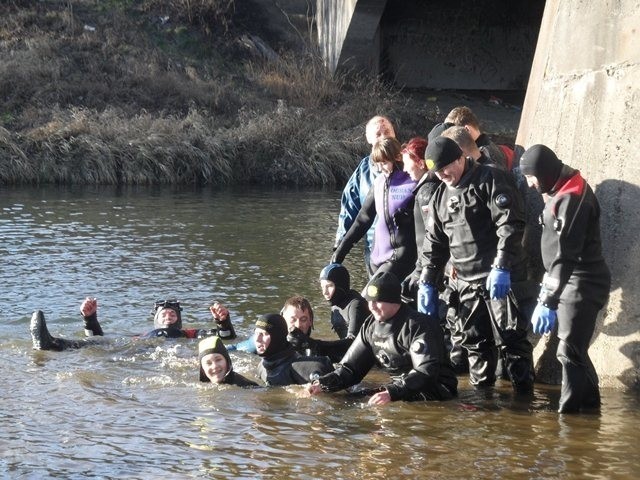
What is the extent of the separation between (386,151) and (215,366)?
2.31m

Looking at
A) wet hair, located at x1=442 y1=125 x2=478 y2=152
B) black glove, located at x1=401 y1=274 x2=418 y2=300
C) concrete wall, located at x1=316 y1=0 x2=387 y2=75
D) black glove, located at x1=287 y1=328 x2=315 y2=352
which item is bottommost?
black glove, located at x1=287 y1=328 x2=315 y2=352

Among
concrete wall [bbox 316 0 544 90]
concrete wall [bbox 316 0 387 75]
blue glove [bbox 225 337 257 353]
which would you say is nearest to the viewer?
blue glove [bbox 225 337 257 353]

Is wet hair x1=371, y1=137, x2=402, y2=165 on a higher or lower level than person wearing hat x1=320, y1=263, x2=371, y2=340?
higher

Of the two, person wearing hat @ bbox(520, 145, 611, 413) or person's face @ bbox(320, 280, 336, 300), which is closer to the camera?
person wearing hat @ bbox(520, 145, 611, 413)

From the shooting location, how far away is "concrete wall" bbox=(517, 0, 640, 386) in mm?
7809

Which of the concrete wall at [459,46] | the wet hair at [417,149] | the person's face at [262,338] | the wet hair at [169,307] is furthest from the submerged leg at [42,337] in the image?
the concrete wall at [459,46]

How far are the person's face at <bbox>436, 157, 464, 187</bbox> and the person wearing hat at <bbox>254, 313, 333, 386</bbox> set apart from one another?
1829 mm

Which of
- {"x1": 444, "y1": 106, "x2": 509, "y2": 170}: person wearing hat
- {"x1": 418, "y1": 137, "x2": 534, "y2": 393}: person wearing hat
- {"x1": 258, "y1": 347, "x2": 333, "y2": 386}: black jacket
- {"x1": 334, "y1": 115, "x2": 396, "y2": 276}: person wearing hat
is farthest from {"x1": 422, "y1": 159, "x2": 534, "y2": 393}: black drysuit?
{"x1": 334, "y1": 115, "x2": 396, "y2": 276}: person wearing hat

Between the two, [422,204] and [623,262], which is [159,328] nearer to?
[422,204]

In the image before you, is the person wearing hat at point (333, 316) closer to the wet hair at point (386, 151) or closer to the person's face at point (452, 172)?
the wet hair at point (386, 151)

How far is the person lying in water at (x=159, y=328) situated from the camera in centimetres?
1000

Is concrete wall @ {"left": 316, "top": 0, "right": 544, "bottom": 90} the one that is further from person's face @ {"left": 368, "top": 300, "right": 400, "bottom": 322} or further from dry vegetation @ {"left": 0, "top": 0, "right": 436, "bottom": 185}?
person's face @ {"left": 368, "top": 300, "right": 400, "bottom": 322}

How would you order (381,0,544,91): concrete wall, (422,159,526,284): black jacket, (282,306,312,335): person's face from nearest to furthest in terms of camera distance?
(422,159,526,284): black jacket → (282,306,312,335): person's face → (381,0,544,91): concrete wall

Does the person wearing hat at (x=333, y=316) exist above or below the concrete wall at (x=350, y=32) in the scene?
below
